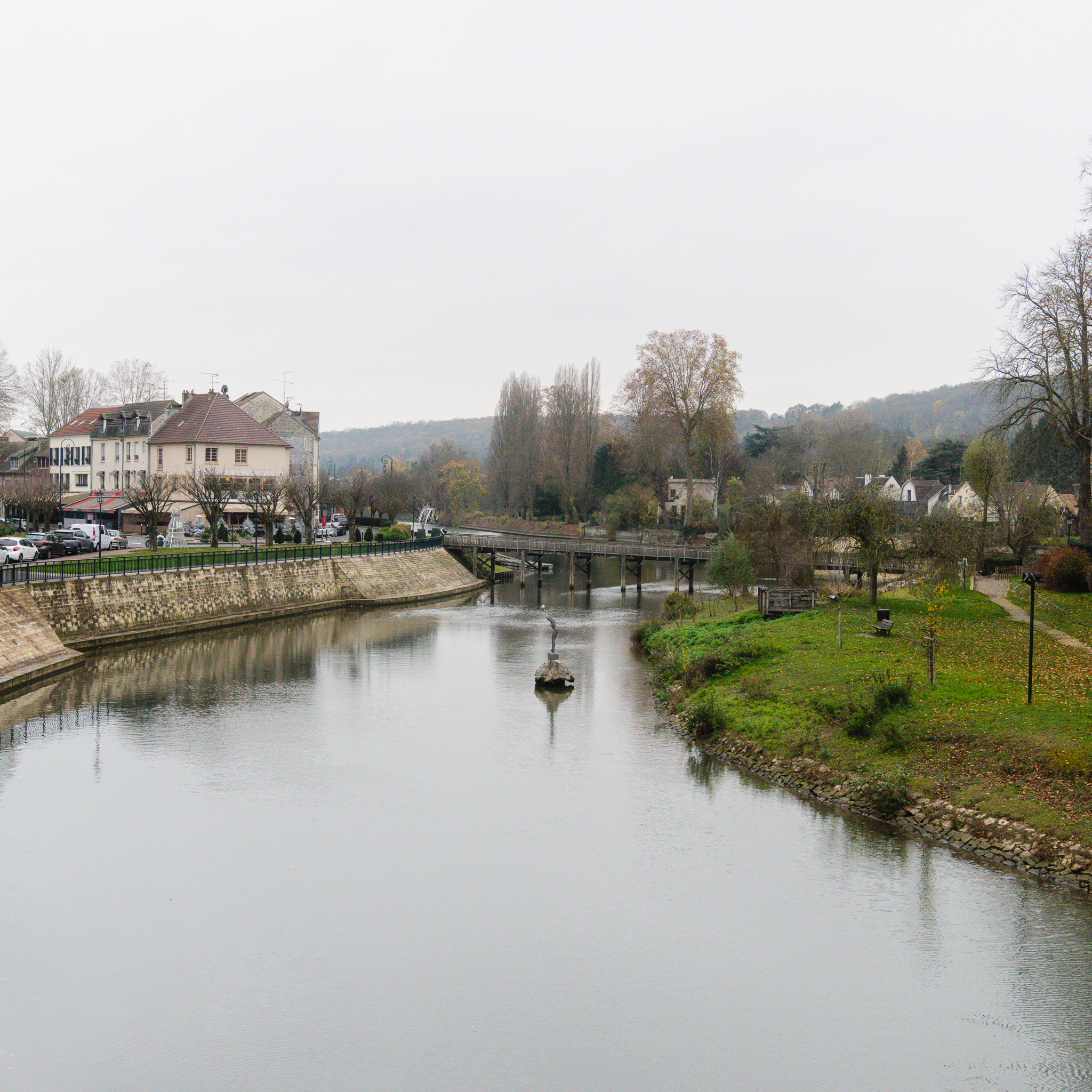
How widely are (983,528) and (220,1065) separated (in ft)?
140

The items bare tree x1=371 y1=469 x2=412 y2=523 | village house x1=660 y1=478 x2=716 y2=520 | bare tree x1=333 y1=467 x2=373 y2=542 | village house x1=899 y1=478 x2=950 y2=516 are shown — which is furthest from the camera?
village house x1=660 y1=478 x2=716 y2=520

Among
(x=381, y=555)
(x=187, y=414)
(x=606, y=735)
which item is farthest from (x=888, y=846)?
(x=187, y=414)

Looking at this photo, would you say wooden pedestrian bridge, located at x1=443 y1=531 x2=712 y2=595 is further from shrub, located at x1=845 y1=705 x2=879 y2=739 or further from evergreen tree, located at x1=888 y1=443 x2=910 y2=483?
evergreen tree, located at x1=888 y1=443 x2=910 y2=483

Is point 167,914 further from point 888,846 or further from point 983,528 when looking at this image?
point 983,528

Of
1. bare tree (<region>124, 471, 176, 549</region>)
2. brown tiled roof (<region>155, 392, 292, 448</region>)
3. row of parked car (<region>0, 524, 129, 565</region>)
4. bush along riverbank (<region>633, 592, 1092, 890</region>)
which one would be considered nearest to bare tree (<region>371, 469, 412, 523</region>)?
brown tiled roof (<region>155, 392, 292, 448</region>)

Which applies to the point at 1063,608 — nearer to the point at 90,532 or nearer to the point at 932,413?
the point at 90,532

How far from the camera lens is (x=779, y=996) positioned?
1156 cm

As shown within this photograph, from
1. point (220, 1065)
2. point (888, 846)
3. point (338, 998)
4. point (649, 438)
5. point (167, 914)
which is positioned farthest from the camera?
point (649, 438)

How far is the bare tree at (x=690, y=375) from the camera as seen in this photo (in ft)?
226

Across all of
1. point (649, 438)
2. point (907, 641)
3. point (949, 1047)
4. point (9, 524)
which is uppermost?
point (649, 438)

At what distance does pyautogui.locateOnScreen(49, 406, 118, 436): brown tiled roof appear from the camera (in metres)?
67.6

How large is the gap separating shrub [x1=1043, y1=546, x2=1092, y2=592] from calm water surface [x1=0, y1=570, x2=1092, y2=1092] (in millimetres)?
17672

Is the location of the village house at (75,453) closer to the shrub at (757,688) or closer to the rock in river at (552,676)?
the rock in river at (552,676)

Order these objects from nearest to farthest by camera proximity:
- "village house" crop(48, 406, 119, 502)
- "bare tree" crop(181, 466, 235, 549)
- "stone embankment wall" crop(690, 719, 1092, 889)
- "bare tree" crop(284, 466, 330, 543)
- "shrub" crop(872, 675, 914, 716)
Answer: "stone embankment wall" crop(690, 719, 1092, 889) → "shrub" crop(872, 675, 914, 716) → "bare tree" crop(181, 466, 235, 549) → "bare tree" crop(284, 466, 330, 543) → "village house" crop(48, 406, 119, 502)
